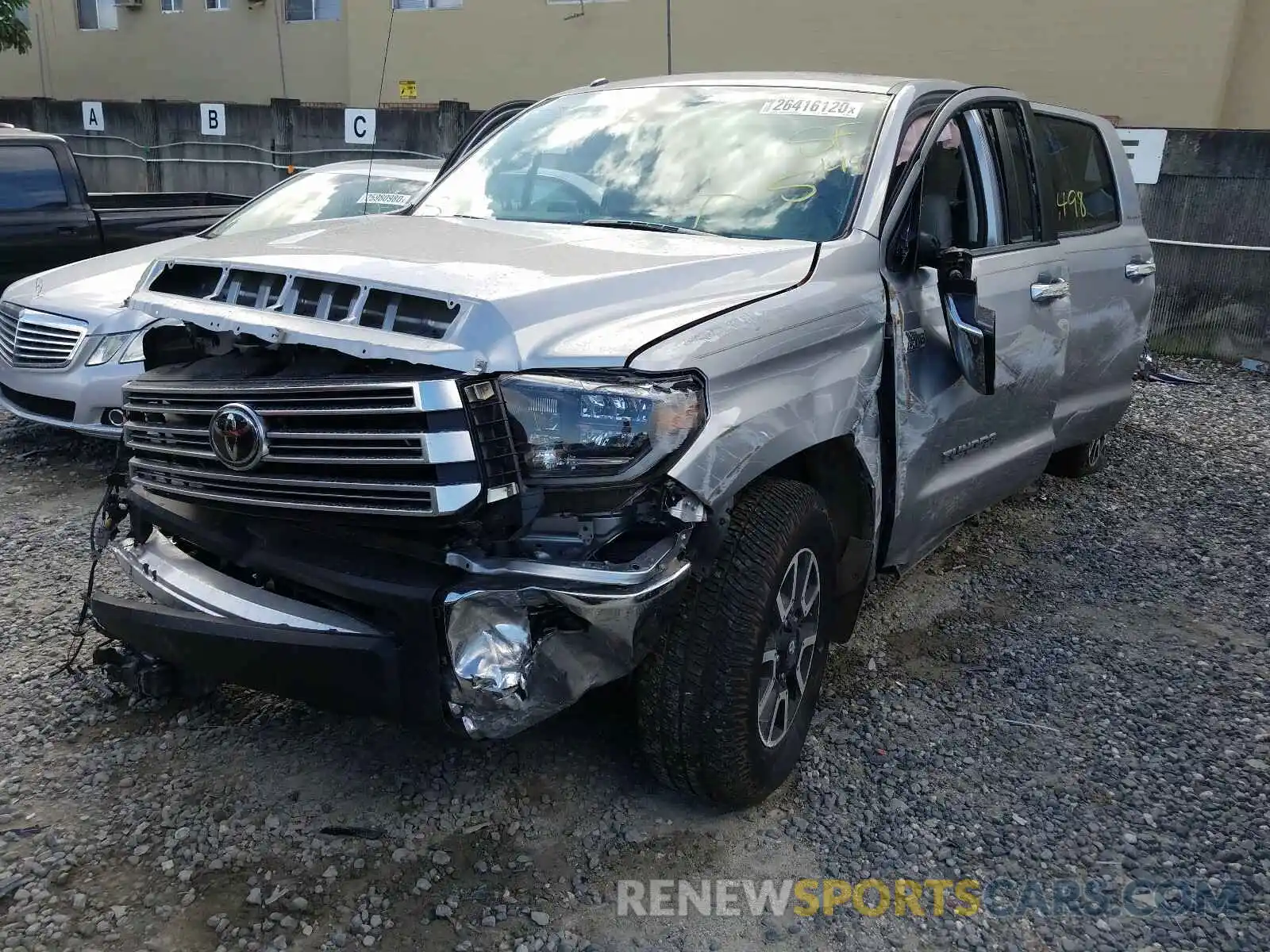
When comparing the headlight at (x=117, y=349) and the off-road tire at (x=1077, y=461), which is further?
the off-road tire at (x=1077, y=461)

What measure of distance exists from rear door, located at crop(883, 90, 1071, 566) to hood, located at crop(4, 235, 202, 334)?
360 centimetres

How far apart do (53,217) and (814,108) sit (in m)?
6.45

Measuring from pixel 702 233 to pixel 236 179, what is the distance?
14108 mm

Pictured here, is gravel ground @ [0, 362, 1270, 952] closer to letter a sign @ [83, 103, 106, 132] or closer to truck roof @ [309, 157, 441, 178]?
truck roof @ [309, 157, 441, 178]

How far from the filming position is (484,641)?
2566 millimetres

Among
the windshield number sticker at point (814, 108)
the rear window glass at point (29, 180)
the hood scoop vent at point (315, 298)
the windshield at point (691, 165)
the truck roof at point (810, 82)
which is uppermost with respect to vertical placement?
the truck roof at point (810, 82)

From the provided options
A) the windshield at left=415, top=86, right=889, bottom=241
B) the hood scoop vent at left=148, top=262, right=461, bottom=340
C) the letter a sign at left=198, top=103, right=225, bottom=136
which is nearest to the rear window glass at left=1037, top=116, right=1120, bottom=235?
the windshield at left=415, top=86, right=889, bottom=241

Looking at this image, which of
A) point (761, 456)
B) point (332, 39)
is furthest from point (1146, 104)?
point (332, 39)

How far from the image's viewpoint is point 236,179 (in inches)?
627

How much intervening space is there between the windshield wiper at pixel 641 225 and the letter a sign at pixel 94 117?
655 inches

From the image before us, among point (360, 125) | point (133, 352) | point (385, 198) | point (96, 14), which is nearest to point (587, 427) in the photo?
point (133, 352)

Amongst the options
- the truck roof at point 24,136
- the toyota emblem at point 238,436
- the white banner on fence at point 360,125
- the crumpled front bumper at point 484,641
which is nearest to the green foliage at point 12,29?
the white banner on fence at point 360,125

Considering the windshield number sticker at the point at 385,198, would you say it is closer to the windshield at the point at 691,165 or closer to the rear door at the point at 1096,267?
the windshield at the point at 691,165

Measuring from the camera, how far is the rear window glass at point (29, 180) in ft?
26.5
